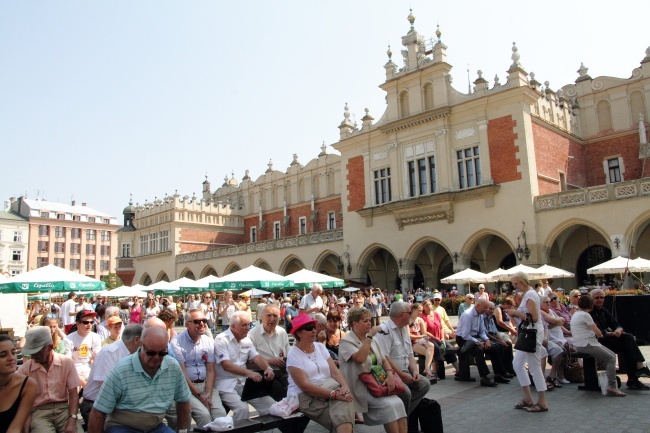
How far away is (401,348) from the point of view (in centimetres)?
590

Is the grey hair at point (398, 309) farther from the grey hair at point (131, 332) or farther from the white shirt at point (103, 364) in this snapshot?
the white shirt at point (103, 364)

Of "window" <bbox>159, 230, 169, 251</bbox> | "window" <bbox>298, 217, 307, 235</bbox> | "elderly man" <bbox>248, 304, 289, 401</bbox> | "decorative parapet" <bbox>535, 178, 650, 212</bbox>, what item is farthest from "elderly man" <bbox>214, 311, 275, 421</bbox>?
"window" <bbox>159, 230, 169, 251</bbox>

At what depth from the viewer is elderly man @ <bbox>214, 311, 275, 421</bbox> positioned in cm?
553

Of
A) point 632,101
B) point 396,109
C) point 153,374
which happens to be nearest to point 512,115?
point 396,109

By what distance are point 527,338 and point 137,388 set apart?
471 centimetres

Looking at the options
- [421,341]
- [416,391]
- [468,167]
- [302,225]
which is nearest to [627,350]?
[421,341]

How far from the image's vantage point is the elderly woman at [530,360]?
6.47 m

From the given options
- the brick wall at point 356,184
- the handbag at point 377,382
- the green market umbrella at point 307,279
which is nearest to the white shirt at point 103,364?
the handbag at point 377,382

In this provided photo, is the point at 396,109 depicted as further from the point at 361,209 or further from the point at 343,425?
the point at 343,425

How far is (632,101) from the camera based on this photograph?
27.2 meters

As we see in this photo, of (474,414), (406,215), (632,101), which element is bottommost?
(474,414)

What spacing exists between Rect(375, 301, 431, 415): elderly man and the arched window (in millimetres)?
26738

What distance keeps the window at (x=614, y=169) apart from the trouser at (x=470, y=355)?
2248 centimetres

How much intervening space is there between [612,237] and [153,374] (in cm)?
2047
